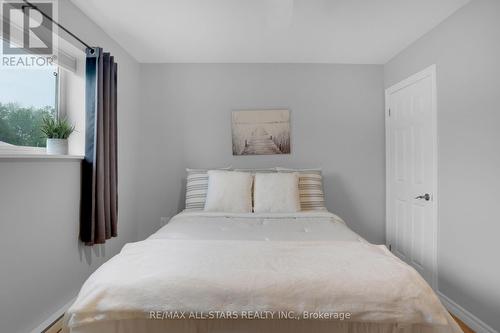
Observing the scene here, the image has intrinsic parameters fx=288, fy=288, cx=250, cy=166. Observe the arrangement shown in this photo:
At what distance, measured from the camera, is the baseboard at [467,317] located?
6.38ft

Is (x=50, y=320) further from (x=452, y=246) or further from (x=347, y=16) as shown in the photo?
(x=347, y=16)

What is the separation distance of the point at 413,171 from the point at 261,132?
1.64m

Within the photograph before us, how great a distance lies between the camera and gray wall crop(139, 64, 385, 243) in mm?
3400

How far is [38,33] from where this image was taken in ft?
6.20

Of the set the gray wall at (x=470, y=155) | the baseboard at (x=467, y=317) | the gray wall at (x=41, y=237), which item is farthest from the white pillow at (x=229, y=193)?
the baseboard at (x=467, y=317)

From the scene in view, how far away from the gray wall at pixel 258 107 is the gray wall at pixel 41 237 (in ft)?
2.99

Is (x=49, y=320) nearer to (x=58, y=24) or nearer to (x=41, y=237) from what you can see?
(x=41, y=237)

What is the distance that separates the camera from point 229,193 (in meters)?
2.75

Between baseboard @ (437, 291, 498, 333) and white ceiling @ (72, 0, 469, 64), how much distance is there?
2280mm

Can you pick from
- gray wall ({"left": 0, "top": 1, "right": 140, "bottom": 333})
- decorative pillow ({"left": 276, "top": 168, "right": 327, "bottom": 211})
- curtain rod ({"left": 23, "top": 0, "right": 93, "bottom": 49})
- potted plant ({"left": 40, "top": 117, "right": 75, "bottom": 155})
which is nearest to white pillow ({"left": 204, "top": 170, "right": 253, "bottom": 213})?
decorative pillow ({"left": 276, "top": 168, "right": 327, "bottom": 211})

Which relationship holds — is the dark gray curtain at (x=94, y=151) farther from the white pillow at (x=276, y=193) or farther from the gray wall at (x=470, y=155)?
the gray wall at (x=470, y=155)

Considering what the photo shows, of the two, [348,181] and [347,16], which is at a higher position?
[347,16]

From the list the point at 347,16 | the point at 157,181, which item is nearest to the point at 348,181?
the point at 347,16

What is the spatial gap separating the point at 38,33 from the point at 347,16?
2.27 metres
